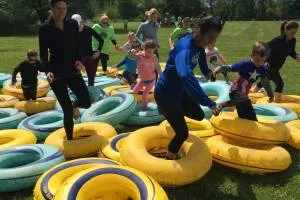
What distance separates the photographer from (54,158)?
5.53 meters

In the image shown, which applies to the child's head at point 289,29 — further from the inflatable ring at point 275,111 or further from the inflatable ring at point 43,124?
the inflatable ring at point 43,124

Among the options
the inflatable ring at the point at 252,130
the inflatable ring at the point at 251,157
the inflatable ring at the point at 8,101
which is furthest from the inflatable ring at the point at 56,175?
the inflatable ring at the point at 8,101

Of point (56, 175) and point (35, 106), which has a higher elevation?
point (56, 175)

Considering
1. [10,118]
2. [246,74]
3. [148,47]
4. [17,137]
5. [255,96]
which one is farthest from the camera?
[255,96]

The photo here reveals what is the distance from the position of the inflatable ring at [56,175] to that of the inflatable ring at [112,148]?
0.47m

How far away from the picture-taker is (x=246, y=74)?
6.36 m

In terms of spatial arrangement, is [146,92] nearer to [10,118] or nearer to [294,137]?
[10,118]

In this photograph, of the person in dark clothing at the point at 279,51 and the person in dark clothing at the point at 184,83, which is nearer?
the person in dark clothing at the point at 184,83

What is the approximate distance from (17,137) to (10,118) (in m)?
1.38

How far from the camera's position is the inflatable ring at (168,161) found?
497 cm

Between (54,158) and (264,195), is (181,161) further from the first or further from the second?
(54,158)

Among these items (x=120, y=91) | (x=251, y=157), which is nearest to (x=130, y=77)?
(x=120, y=91)

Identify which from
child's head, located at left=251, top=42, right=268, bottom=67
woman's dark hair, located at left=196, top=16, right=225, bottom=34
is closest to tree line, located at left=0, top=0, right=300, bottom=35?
child's head, located at left=251, top=42, right=268, bottom=67

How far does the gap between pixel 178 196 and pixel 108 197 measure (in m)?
0.89
